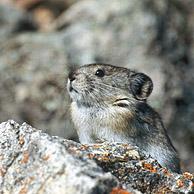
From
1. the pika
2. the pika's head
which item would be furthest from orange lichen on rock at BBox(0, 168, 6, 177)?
the pika's head

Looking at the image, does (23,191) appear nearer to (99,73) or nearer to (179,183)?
(179,183)

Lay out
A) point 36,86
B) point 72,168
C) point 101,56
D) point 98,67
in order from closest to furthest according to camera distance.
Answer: point 72,168
point 98,67
point 36,86
point 101,56

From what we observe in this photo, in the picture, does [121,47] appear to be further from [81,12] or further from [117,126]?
[117,126]

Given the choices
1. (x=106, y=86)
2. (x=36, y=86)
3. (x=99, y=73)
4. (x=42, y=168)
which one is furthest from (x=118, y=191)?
(x=36, y=86)

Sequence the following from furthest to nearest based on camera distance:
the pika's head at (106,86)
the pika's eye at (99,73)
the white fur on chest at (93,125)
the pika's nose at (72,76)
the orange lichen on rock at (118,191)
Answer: the pika's eye at (99,73) → the pika's head at (106,86) → the pika's nose at (72,76) → the white fur on chest at (93,125) → the orange lichen on rock at (118,191)

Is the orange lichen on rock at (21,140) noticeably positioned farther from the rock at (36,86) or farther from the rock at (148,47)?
the rock at (148,47)

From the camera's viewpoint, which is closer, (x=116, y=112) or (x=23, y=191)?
(x=23, y=191)

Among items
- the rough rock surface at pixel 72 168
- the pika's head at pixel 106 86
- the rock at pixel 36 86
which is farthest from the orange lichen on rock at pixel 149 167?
the rock at pixel 36 86
